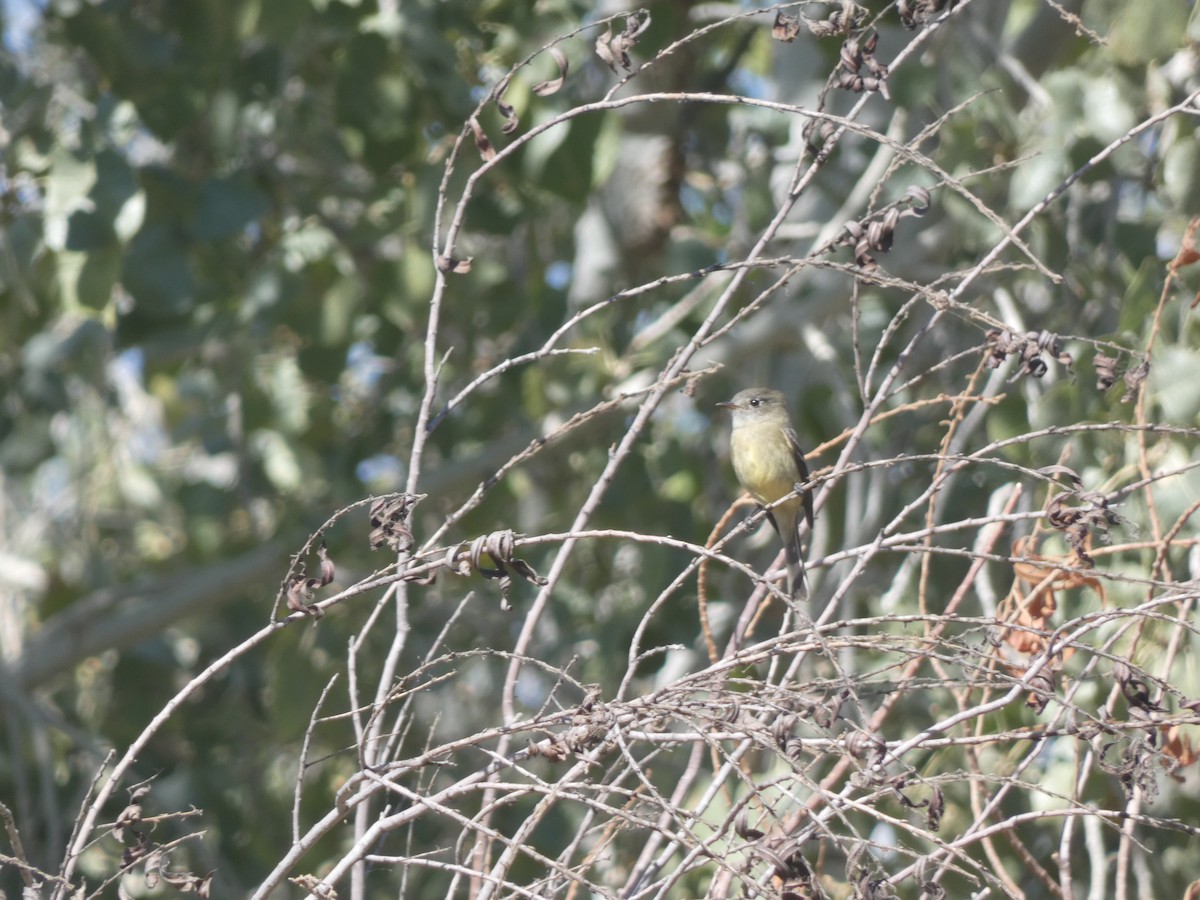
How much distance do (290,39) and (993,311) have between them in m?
2.42

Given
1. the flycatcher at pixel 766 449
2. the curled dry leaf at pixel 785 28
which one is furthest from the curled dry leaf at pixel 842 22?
the flycatcher at pixel 766 449

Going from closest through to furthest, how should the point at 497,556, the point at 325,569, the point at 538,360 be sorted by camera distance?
the point at 497,556
the point at 325,569
the point at 538,360

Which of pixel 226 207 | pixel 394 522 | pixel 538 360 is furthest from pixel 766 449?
→ pixel 394 522

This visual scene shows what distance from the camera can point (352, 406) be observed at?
710 cm

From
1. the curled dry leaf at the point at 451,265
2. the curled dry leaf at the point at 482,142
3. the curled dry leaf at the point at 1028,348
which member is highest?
the curled dry leaf at the point at 482,142

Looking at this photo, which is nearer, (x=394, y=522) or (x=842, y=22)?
(x=394, y=522)

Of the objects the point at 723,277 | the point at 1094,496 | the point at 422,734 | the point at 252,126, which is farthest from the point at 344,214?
the point at 1094,496

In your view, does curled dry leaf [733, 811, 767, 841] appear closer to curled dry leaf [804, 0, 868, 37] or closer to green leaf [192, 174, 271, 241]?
curled dry leaf [804, 0, 868, 37]

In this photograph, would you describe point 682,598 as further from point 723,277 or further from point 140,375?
point 140,375

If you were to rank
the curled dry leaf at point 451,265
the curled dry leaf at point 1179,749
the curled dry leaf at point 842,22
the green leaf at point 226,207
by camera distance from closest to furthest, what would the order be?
the curled dry leaf at point 842,22
the curled dry leaf at point 451,265
the curled dry leaf at point 1179,749
the green leaf at point 226,207

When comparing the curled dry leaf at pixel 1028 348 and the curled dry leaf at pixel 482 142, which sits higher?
the curled dry leaf at pixel 482 142

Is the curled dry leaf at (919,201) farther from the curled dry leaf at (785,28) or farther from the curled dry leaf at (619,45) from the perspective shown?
the curled dry leaf at (619,45)

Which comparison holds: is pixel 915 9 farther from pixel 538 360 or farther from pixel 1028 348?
pixel 538 360

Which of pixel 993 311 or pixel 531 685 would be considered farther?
pixel 531 685
